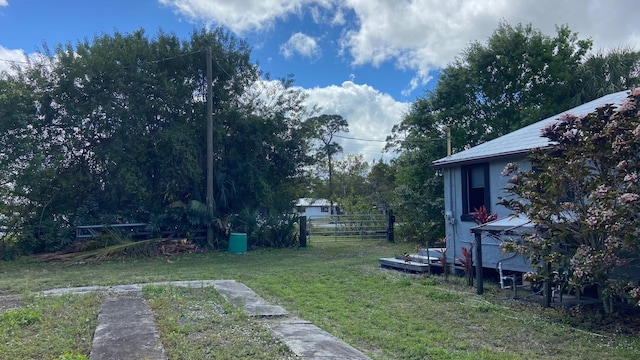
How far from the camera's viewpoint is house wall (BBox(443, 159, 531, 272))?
28.7 feet

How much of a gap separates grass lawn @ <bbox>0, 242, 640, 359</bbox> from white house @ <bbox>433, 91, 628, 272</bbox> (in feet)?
2.84

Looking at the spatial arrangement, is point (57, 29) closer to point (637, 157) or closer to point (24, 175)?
point (24, 175)

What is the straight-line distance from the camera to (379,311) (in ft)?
21.6

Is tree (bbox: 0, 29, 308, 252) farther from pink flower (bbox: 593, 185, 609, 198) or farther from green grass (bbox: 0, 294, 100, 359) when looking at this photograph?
pink flower (bbox: 593, 185, 609, 198)

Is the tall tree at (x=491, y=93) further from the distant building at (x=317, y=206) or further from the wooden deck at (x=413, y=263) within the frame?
the distant building at (x=317, y=206)

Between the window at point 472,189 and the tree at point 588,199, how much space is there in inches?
114

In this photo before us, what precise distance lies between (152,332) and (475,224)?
7.08m

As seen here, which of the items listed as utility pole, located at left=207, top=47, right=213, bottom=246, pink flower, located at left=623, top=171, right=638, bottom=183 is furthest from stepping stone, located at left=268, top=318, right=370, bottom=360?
utility pole, located at left=207, top=47, right=213, bottom=246

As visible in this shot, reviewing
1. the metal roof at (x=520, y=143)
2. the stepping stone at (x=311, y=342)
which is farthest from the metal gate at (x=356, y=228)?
the stepping stone at (x=311, y=342)

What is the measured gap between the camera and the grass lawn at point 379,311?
15.9 ft

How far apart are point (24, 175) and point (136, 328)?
9944mm

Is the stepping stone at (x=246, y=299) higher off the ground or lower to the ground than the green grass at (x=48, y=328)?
lower

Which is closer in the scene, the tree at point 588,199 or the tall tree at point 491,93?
the tree at point 588,199

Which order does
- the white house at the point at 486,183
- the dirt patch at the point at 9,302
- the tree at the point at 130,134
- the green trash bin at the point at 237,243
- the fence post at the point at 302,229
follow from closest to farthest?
1. the dirt patch at the point at 9,302
2. the white house at the point at 486,183
3. the tree at the point at 130,134
4. the green trash bin at the point at 237,243
5. the fence post at the point at 302,229
